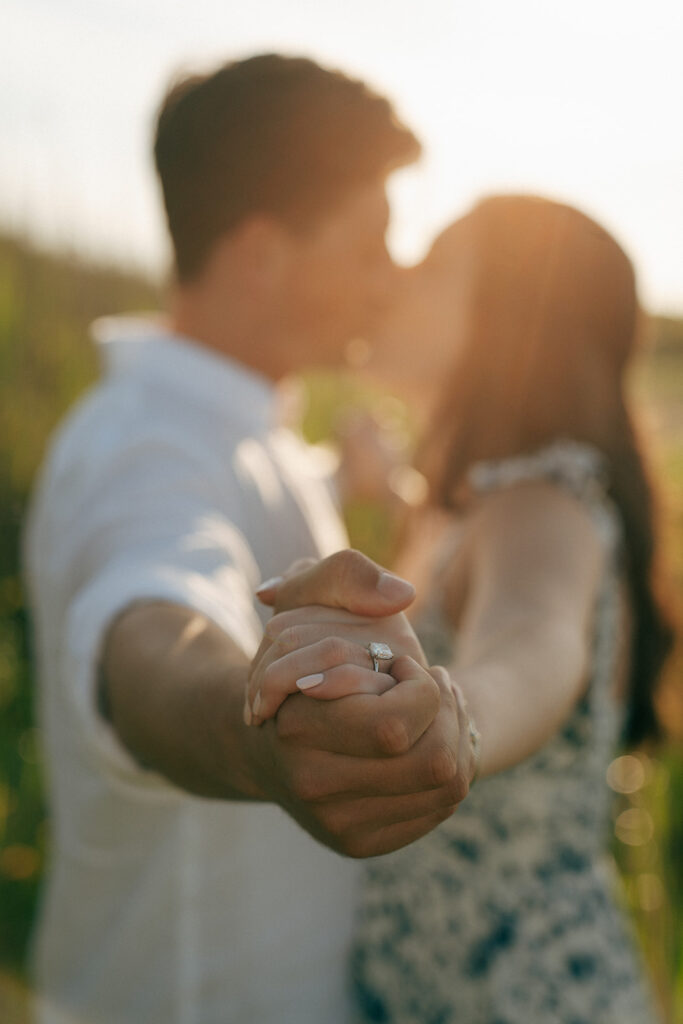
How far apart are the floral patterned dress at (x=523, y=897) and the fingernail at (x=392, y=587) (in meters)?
0.94

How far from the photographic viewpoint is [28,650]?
10.3 feet

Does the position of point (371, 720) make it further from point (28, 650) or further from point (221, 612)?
point (28, 650)

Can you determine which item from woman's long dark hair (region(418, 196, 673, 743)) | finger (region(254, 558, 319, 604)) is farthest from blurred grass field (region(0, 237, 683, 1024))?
finger (region(254, 558, 319, 604))

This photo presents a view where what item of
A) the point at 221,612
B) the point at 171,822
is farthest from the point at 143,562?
the point at 171,822

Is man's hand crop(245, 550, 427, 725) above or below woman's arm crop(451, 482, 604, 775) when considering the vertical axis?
above

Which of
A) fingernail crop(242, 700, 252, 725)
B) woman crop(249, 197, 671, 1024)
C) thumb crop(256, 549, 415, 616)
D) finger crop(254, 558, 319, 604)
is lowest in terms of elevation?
woman crop(249, 197, 671, 1024)

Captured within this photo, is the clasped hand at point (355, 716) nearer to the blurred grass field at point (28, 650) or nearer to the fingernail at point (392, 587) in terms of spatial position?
the fingernail at point (392, 587)

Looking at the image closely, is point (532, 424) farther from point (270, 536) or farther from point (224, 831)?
point (224, 831)

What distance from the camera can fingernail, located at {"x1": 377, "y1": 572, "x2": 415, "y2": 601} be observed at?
63 cm

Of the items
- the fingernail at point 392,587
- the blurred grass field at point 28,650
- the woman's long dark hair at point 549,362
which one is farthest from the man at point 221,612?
the blurred grass field at point 28,650

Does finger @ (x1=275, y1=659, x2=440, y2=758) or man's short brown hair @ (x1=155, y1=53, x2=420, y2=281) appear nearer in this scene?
finger @ (x1=275, y1=659, x2=440, y2=758)

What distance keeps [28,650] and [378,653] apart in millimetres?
2816

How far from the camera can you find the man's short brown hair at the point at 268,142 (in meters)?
1.88

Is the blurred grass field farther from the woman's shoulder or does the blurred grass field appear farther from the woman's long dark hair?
the woman's shoulder
